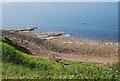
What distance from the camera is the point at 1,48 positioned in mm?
26875

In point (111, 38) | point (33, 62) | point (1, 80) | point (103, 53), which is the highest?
point (1, 80)

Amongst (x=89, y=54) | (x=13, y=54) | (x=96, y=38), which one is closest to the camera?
(x=13, y=54)

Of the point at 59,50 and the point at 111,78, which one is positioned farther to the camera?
the point at 59,50

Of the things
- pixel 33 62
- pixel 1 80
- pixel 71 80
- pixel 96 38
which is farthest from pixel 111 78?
pixel 96 38

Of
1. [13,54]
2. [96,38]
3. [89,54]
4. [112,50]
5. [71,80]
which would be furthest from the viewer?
[96,38]

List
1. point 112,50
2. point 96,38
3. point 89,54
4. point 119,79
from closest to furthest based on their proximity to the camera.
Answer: point 119,79 → point 89,54 → point 112,50 → point 96,38

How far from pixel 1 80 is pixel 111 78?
6363mm

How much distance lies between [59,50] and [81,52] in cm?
465

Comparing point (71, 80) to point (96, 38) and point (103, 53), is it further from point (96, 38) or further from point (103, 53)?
point (96, 38)

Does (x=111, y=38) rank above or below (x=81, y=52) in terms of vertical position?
below

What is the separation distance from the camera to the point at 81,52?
5241cm

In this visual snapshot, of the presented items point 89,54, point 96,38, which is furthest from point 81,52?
point 96,38

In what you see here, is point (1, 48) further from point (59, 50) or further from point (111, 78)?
point (59, 50)

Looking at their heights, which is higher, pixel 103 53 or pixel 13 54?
pixel 13 54
